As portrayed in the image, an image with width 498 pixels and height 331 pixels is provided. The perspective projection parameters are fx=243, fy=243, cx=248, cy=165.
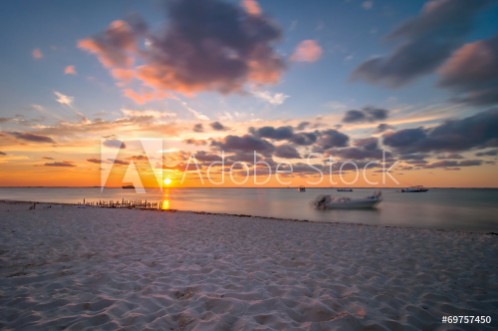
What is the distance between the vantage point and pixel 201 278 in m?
5.83

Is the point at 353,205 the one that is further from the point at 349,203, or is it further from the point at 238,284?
the point at 238,284

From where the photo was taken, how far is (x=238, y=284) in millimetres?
5445

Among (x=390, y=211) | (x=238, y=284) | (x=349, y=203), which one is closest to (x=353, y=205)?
(x=349, y=203)

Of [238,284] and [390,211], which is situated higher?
[238,284]

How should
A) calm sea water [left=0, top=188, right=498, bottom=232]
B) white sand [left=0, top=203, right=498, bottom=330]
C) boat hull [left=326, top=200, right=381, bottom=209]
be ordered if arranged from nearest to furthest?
1. white sand [left=0, top=203, right=498, bottom=330]
2. calm sea water [left=0, top=188, right=498, bottom=232]
3. boat hull [left=326, top=200, right=381, bottom=209]

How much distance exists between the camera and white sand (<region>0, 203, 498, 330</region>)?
392cm

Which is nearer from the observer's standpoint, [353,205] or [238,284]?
[238,284]

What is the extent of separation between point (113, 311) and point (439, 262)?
29.7ft

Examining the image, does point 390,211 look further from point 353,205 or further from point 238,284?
point 238,284

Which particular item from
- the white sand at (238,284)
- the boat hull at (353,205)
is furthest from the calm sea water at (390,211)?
the white sand at (238,284)

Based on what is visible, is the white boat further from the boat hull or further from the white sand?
the white sand

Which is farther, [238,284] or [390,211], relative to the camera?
[390,211]

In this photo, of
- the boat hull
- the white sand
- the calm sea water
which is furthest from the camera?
the boat hull

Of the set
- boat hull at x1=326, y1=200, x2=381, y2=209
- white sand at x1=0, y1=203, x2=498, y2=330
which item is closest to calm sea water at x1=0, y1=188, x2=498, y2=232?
boat hull at x1=326, y1=200, x2=381, y2=209
